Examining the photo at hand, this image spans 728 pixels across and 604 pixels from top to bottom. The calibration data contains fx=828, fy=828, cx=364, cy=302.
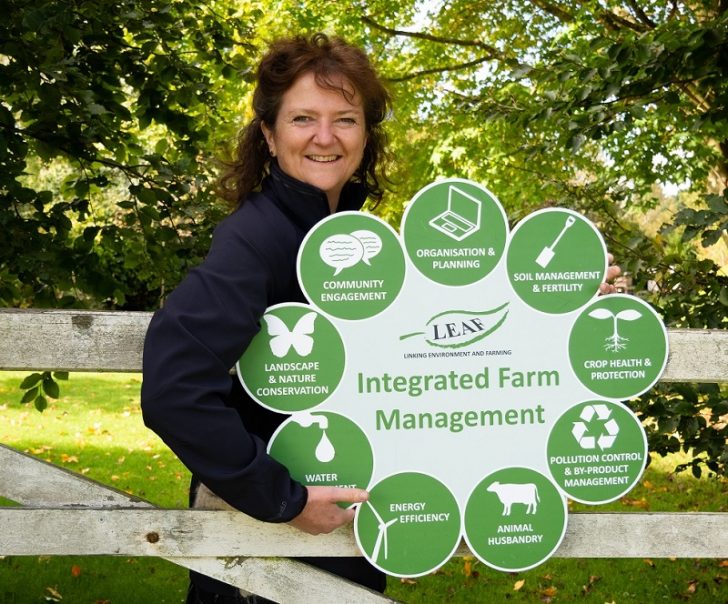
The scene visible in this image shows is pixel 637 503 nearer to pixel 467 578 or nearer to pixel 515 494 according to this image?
pixel 467 578

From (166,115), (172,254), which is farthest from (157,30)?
(172,254)

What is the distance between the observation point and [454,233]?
1.98 metres

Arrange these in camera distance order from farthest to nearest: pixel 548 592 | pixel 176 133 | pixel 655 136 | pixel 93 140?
pixel 655 136
pixel 548 592
pixel 176 133
pixel 93 140

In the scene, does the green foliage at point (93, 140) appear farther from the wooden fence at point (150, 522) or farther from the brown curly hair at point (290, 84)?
the wooden fence at point (150, 522)

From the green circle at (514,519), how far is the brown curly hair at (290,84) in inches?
34.4

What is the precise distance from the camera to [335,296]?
1936mm

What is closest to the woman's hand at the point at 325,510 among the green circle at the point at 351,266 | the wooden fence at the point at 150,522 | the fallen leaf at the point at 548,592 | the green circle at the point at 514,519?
the wooden fence at the point at 150,522

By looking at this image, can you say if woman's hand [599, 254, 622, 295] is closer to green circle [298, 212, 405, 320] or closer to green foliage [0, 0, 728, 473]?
green circle [298, 212, 405, 320]

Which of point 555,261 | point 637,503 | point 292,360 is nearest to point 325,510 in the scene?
point 292,360

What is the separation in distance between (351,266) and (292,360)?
26 cm

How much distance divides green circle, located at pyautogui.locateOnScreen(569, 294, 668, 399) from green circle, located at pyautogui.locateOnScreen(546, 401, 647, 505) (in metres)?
0.06

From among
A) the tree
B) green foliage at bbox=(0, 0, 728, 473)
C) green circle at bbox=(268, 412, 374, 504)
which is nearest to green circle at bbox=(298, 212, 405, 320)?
green circle at bbox=(268, 412, 374, 504)

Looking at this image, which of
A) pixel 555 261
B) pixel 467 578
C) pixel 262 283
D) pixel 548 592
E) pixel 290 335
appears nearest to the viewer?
pixel 262 283

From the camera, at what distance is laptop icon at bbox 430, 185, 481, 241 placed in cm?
197
